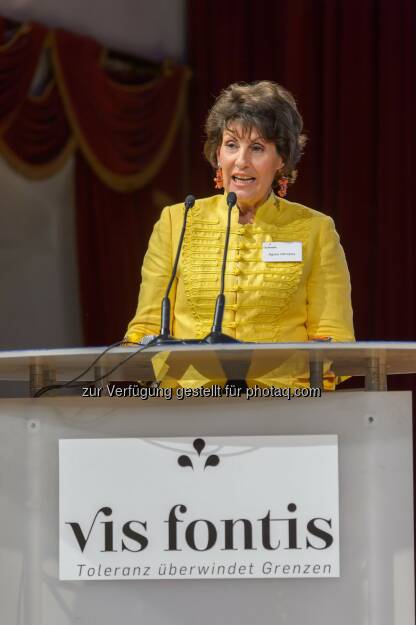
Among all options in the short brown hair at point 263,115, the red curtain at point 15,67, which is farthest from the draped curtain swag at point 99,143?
the short brown hair at point 263,115

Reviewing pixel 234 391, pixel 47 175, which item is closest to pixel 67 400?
pixel 234 391

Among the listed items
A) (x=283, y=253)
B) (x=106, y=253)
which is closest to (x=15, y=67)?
(x=106, y=253)

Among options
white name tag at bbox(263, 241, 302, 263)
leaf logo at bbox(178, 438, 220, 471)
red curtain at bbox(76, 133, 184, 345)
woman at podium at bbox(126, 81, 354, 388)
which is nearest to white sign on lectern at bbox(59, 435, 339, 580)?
leaf logo at bbox(178, 438, 220, 471)

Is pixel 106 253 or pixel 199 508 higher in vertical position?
pixel 106 253

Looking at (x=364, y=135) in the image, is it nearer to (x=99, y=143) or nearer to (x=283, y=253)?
(x=99, y=143)

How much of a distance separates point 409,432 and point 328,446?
5.6 inches

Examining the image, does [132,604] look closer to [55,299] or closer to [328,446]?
[328,446]

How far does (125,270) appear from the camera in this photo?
5441mm

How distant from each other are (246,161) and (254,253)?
0.22m

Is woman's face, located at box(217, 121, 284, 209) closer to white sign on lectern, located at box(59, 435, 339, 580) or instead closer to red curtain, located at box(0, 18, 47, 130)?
white sign on lectern, located at box(59, 435, 339, 580)

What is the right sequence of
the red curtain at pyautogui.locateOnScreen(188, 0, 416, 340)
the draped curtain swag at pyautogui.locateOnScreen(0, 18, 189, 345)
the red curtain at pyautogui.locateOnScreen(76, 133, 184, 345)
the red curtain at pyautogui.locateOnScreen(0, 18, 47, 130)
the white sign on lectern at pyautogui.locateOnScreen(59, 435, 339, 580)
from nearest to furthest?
the white sign on lectern at pyautogui.locateOnScreen(59, 435, 339, 580), the red curtain at pyautogui.locateOnScreen(0, 18, 47, 130), the draped curtain swag at pyautogui.locateOnScreen(0, 18, 189, 345), the red curtain at pyautogui.locateOnScreen(188, 0, 416, 340), the red curtain at pyautogui.locateOnScreen(76, 133, 184, 345)

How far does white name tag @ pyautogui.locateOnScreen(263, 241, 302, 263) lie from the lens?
2.66 m

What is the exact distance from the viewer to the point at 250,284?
267cm

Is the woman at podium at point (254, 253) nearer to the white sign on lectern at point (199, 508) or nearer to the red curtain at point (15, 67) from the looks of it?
the white sign on lectern at point (199, 508)
